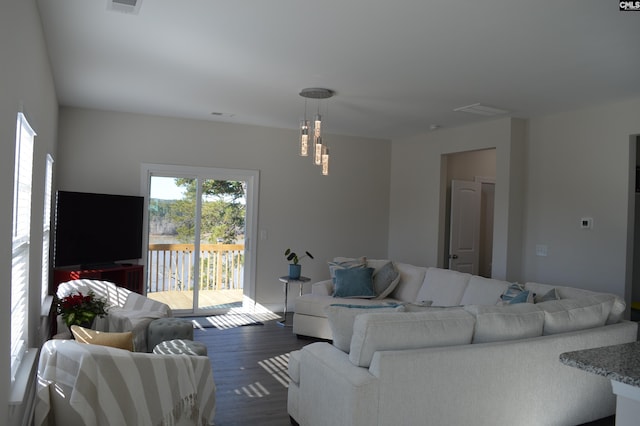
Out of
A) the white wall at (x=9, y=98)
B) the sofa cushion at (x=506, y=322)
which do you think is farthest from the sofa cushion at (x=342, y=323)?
the white wall at (x=9, y=98)

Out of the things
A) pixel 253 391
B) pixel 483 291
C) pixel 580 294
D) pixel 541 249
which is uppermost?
pixel 541 249

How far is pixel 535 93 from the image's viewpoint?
4645mm

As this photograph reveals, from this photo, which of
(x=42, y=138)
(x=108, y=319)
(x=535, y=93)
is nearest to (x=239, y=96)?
(x=42, y=138)

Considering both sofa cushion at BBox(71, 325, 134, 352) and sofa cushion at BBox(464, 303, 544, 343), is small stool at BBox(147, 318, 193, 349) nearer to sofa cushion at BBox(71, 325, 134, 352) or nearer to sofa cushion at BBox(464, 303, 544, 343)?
sofa cushion at BBox(71, 325, 134, 352)

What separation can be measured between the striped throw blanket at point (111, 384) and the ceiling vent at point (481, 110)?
4054 mm

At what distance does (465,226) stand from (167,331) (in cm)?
476

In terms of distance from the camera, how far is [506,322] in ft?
10.1

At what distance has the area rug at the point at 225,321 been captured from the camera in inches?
241

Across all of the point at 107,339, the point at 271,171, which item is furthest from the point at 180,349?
the point at 271,171

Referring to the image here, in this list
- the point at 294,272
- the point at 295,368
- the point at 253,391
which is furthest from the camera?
the point at 294,272

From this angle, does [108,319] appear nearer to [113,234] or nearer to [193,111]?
[113,234]

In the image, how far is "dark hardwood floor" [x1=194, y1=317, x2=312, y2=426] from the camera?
3518 mm

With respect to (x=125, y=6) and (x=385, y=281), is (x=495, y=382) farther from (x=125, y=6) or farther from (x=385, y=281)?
(x=125, y=6)

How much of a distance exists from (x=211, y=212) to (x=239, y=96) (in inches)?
84.3
